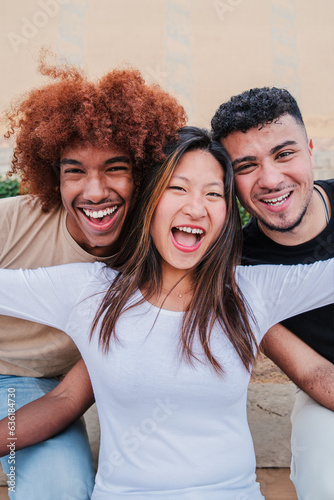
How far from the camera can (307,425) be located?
2.58m

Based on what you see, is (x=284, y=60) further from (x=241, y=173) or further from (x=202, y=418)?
(x=202, y=418)

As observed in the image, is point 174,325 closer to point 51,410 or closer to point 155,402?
point 155,402

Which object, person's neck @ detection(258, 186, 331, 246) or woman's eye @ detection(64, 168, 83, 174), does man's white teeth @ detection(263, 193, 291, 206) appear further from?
woman's eye @ detection(64, 168, 83, 174)

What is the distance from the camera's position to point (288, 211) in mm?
2756

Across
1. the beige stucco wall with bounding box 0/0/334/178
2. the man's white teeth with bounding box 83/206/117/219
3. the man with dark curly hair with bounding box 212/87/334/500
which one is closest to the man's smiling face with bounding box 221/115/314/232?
Answer: the man with dark curly hair with bounding box 212/87/334/500

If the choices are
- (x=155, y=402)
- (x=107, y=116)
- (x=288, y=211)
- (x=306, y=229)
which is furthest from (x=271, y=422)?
(x=107, y=116)

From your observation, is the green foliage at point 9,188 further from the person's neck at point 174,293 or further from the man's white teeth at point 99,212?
the person's neck at point 174,293

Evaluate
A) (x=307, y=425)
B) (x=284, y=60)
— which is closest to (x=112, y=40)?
(x=284, y=60)

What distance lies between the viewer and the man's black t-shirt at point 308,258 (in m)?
2.72

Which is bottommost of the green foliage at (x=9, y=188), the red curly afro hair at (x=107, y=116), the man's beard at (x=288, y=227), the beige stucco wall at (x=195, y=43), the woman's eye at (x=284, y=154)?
the green foliage at (x=9, y=188)

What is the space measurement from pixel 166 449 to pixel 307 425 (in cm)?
88

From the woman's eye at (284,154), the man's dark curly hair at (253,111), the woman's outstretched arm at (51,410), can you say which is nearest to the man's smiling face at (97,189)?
the man's dark curly hair at (253,111)

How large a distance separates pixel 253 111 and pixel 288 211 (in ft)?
1.85

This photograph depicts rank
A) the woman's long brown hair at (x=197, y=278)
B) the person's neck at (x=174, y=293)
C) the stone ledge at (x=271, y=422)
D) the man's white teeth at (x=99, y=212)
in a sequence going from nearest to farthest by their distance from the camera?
the woman's long brown hair at (x=197, y=278) < the person's neck at (x=174, y=293) < the man's white teeth at (x=99, y=212) < the stone ledge at (x=271, y=422)
